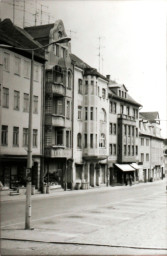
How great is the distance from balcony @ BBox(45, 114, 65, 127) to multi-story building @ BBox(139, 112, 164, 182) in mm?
7572

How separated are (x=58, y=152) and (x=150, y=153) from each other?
1845cm

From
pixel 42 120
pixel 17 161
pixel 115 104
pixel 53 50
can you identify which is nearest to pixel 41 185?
pixel 42 120

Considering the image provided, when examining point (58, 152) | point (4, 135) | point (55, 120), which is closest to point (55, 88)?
point (55, 120)

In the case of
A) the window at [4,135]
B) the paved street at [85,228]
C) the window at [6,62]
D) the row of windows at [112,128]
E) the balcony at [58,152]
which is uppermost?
the window at [6,62]

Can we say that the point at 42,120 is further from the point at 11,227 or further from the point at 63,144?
the point at 11,227

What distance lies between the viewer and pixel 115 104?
23.0m

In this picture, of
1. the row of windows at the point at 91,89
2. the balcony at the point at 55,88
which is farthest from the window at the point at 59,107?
A: the row of windows at the point at 91,89

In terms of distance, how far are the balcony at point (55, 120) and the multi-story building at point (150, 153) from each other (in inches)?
298

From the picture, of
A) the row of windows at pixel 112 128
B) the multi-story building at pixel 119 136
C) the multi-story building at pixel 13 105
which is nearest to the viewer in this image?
the multi-story building at pixel 13 105

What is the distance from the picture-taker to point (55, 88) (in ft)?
79.2

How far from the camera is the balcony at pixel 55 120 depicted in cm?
2165

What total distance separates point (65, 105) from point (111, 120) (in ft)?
13.3

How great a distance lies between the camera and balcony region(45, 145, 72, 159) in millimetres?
21553

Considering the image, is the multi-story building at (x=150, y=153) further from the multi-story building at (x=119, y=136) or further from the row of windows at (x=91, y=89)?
the multi-story building at (x=119, y=136)
